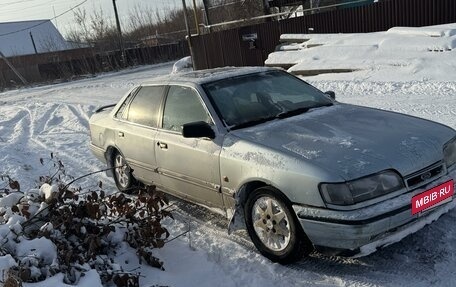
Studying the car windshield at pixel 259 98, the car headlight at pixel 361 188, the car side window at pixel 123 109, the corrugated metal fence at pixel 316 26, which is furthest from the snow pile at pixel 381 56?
the car headlight at pixel 361 188

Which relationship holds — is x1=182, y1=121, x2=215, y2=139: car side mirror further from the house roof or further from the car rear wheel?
the house roof

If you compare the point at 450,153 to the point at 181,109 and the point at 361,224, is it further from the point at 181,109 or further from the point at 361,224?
the point at 181,109

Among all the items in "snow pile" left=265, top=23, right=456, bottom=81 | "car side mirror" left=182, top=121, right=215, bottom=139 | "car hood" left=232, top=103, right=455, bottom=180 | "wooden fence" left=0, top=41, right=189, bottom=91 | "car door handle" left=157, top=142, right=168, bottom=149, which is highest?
"car side mirror" left=182, top=121, right=215, bottom=139

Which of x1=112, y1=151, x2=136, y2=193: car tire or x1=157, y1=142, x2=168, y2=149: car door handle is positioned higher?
x1=157, y1=142, x2=168, y2=149: car door handle

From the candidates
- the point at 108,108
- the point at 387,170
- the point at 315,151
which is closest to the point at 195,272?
the point at 315,151

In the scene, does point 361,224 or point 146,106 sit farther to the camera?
point 146,106

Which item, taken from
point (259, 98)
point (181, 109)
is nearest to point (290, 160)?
point (259, 98)

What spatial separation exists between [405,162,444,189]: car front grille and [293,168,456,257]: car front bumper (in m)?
0.04

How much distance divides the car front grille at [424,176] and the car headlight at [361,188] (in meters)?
0.11

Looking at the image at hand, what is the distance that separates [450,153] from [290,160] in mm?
1314

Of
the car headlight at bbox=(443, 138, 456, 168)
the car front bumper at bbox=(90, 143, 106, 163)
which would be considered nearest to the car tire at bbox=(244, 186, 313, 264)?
the car headlight at bbox=(443, 138, 456, 168)

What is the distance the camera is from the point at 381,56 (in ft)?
38.2

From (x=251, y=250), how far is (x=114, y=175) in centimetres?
278

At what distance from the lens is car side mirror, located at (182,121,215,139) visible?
4.36 metres
